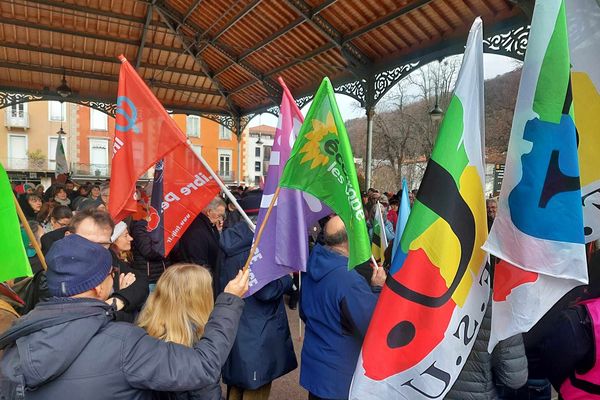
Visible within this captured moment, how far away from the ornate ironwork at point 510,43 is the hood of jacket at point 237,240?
4899mm

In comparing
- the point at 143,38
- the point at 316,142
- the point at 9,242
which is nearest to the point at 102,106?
the point at 143,38

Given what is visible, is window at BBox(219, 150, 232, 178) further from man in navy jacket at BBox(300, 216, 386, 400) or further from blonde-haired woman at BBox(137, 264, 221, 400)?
blonde-haired woman at BBox(137, 264, 221, 400)

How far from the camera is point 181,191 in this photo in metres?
2.92

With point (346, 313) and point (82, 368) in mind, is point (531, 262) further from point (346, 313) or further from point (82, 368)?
point (82, 368)

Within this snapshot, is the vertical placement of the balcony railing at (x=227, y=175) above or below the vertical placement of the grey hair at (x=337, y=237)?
below

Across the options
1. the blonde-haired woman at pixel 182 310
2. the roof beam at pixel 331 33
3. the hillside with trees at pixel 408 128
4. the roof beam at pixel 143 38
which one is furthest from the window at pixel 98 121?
the blonde-haired woman at pixel 182 310

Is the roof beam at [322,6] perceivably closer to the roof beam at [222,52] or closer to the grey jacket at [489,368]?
the roof beam at [222,52]

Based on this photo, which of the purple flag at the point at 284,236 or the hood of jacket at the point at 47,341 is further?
the purple flag at the point at 284,236

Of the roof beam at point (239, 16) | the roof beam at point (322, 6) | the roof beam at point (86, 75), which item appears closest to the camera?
the roof beam at point (322, 6)

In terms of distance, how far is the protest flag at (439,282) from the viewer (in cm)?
170

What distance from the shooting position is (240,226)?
2.91 m

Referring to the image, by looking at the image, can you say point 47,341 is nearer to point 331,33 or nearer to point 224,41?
point 331,33

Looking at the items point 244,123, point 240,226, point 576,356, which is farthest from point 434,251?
point 244,123

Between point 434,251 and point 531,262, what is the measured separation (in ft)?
1.15
